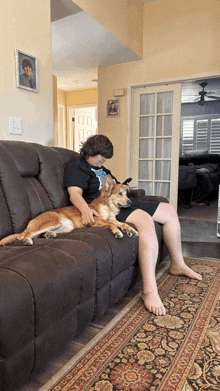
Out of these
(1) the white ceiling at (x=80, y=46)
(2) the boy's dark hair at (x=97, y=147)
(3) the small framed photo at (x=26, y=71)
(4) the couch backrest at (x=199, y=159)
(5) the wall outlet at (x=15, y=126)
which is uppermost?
(1) the white ceiling at (x=80, y=46)

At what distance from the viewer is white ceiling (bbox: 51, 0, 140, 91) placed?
3.15m

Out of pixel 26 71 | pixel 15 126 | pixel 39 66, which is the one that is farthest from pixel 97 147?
pixel 39 66

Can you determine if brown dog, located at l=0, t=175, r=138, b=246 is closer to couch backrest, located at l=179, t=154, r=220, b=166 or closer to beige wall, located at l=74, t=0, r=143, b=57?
beige wall, located at l=74, t=0, r=143, b=57

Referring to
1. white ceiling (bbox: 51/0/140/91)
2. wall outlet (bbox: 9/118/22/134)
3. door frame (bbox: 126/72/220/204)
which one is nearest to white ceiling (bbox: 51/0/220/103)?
white ceiling (bbox: 51/0/140/91)

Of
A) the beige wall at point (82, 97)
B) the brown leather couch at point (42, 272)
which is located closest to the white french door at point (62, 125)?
the beige wall at point (82, 97)

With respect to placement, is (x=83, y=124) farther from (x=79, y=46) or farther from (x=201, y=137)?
(x=201, y=137)

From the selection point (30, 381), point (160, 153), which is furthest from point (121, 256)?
point (160, 153)

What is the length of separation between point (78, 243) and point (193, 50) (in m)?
3.73

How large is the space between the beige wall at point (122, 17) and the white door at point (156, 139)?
699 millimetres

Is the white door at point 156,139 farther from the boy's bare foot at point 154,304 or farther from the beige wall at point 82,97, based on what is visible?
the boy's bare foot at point 154,304

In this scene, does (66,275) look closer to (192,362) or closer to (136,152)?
(192,362)

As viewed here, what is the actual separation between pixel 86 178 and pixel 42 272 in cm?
96

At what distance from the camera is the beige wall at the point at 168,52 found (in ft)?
12.6

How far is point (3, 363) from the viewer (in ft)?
2.81
